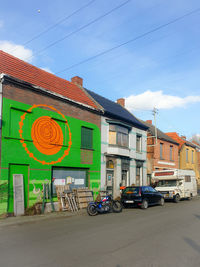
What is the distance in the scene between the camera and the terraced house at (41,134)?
1355 cm

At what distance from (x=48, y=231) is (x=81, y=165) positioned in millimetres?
8847

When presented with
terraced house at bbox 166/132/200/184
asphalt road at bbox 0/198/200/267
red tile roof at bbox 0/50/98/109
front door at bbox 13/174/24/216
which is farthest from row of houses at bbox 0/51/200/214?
terraced house at bbox 166/132/200/184

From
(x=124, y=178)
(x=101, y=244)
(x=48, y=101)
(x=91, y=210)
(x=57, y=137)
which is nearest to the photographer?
(x=101, y=244)

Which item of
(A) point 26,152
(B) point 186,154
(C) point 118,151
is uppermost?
(C) point 118,151

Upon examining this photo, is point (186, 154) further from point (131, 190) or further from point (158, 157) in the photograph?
point (131, 190)

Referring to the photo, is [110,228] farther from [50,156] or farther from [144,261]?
[50,156]

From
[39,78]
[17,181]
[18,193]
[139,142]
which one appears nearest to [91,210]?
[18,193]

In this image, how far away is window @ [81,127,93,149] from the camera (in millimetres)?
18700

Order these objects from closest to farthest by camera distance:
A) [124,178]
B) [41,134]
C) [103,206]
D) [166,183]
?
[103,206] < [41,134] < [166,183] < [124,178]

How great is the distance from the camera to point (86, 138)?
19016 millimetres

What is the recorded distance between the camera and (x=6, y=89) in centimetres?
1369

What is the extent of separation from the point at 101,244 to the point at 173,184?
15.9m

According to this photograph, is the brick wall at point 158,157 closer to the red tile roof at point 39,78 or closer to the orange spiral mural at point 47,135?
the red tile roof at point 39,78

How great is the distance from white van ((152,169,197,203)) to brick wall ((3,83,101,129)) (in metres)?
7.32
